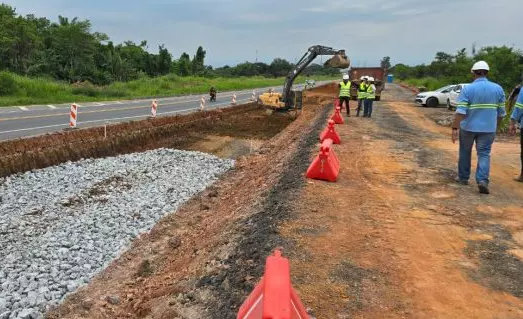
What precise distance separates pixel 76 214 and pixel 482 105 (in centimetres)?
752

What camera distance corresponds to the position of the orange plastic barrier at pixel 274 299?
2.50 metres

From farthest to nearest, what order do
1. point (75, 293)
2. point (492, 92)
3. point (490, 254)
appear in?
point (492, 92)
point (75, 293)
point (490, 254)

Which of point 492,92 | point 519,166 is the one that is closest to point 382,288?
point 492,92

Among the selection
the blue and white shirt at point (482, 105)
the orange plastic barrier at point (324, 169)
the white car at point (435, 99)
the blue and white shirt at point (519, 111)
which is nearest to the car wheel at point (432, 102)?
the white car at point (435, 99)

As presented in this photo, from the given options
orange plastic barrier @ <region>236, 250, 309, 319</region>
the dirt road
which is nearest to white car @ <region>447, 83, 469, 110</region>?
the dirt road

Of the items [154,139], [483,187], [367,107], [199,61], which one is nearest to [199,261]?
[483,187]

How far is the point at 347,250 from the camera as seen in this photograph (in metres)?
4.94

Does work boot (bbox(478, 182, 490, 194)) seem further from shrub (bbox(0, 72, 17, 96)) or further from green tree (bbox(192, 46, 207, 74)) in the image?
green tree (bbox(192, 46, 207, 74))

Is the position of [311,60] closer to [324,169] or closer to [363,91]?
[363,91]

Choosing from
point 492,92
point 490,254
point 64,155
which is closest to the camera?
point 490,254

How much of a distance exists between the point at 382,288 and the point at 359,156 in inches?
248

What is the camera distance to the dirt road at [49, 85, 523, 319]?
13.2ft

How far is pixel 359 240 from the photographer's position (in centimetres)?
523

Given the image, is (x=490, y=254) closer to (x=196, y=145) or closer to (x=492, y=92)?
(x=492, y=92)
